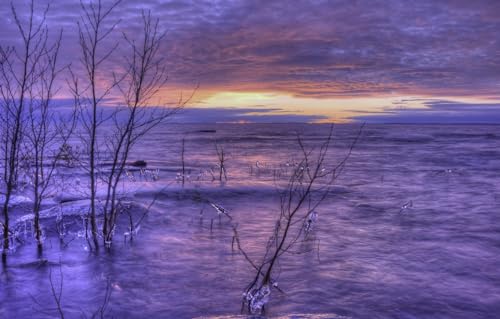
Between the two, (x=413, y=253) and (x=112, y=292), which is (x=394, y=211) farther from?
(x=112, y=292)

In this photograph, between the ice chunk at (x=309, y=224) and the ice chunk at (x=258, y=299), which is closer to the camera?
the ice chunk at (x=258, y=299)

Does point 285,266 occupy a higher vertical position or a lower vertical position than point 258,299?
lower

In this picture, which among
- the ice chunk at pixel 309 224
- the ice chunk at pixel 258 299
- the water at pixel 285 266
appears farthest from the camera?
the ice chunk at pixel 309 224

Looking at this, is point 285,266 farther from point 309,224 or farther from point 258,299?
point 309,224

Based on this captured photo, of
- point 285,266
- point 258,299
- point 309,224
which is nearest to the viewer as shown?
point 258,299

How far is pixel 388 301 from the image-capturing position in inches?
268

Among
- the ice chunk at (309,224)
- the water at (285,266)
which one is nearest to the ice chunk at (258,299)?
the water at (285,266)

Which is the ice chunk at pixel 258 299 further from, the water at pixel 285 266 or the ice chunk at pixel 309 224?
the ice chunk at pixel 309 224

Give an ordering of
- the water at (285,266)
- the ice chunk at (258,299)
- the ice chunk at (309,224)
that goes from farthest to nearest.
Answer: the ice chunk at (309,224)
the water at (285,266)
the ice chunk at (258,299)

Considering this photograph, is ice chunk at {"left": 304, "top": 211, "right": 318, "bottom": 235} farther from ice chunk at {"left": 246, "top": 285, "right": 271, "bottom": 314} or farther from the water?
ice chunk at {"left": 246, "top": 285, "right": 271, "bottom": 314}

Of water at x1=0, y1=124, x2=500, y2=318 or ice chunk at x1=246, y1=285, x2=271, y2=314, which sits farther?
water at x1=0, y1=124, x2=500, y2=318

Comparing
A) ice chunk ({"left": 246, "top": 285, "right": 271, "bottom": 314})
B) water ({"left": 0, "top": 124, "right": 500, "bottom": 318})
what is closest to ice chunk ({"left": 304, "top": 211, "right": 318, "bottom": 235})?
water ({"left": 0, "top": 124, "right": 500, "bottom": 318})

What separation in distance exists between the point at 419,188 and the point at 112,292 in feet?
54.5

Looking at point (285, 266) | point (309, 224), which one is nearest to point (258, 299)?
point (285, 266)
